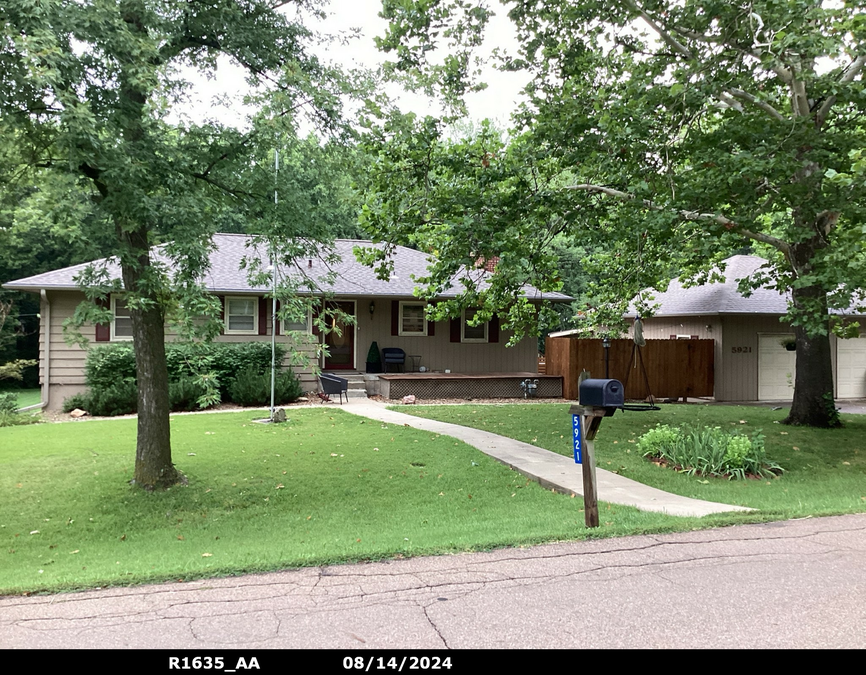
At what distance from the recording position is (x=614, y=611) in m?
4.01

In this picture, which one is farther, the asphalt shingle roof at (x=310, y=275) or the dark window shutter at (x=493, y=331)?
the dark window shutter at (x=493, y=331)

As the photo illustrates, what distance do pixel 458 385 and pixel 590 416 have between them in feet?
42.0

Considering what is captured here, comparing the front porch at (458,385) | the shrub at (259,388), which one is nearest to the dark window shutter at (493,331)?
the front porch at (458,385)

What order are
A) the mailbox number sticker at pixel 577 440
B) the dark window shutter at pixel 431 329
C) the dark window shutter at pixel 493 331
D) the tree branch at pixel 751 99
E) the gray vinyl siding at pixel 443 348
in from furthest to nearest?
1. the dark window shutter at pixel 493 331
2. the dark window shutter at pixel 431 329
3. the gray vinyl siding at pixel 443 348
4. the tree branch at pixel 751 99
5. the mailbox number sticker at pixel 577 440

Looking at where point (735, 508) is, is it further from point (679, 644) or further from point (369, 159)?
point (369, 159)

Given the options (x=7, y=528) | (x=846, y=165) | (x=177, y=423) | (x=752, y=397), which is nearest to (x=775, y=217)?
(x=752, y=397)

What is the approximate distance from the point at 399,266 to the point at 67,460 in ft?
43.7

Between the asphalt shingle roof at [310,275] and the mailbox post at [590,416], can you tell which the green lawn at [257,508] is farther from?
the asphalt shingle roof at [310,275]

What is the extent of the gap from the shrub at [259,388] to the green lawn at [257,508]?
13.1 feet

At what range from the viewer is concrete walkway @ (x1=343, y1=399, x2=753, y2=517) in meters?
7.28

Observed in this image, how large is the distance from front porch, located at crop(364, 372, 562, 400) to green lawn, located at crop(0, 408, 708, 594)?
5.86 metres

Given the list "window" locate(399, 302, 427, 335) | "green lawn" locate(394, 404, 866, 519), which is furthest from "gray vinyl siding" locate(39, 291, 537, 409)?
"green lawn" locate(394, 404, 866, 519)

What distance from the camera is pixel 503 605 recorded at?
411 cm

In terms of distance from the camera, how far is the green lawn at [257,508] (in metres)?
5.64
